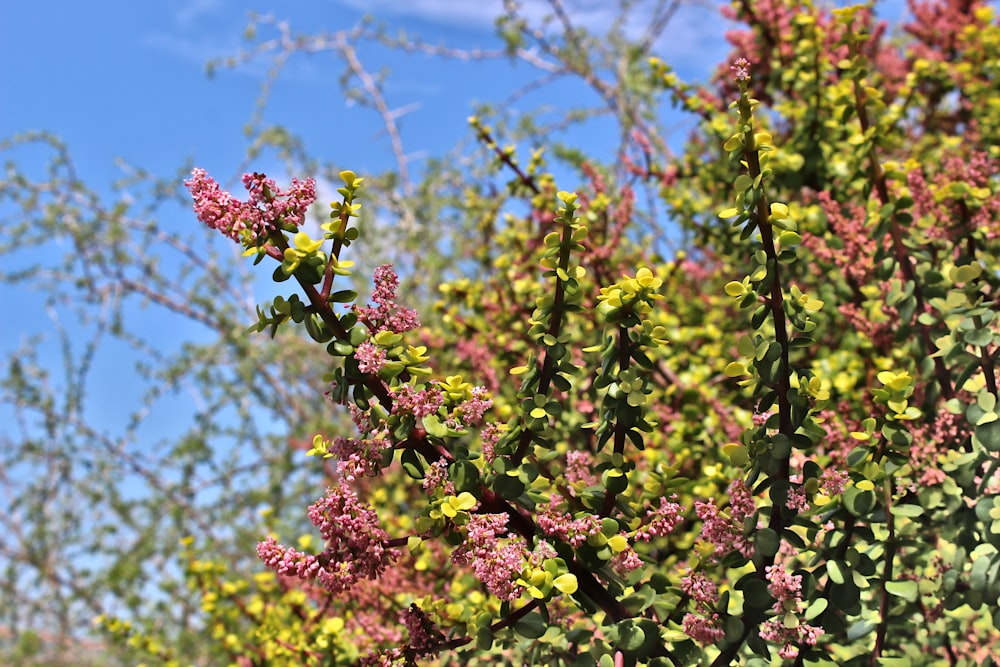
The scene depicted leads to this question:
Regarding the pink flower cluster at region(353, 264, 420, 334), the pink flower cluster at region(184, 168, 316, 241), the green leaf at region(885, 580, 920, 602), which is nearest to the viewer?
the pink flower cluster at region(184, 168, 316, 241)

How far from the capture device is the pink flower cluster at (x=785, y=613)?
4.22ft

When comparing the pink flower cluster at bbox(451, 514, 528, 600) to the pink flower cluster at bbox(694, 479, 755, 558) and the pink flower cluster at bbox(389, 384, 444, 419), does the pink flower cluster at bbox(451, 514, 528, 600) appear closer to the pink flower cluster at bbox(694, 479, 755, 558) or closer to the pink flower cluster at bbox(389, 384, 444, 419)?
the pink flower cluster at bbox(389, 384, 444, 419)

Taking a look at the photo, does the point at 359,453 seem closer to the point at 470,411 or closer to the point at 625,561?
the point at 470,411

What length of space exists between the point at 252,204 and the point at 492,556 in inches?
25.4

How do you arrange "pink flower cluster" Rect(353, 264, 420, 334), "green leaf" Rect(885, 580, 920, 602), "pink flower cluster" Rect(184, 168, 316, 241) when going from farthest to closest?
"green leaf" Rect(885, 580, 920, 602) < "pink flower cluster" Rect(353, 264, 420, 334) < "pink flower cluster" Rect(184, 168, 316, 241)

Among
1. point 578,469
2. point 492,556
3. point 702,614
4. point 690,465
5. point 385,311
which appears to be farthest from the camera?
point 690,465

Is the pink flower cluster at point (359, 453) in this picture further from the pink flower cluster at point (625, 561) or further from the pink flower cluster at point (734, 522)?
the pink flower cluster at point (734, 522)

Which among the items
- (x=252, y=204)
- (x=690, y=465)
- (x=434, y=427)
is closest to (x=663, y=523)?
(x=434, y=427)

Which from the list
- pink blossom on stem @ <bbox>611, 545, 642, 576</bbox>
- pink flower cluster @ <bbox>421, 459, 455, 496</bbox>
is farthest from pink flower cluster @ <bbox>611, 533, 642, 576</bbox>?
pink flower cluster @ <bbox>421, 459, 455, 496</bbox>

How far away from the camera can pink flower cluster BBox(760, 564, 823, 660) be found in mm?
1286

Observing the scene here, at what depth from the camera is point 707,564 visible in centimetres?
150

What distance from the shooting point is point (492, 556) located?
1.23 m

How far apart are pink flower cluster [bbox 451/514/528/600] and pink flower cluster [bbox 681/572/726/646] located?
0.32m

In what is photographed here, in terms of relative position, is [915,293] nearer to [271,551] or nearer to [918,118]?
[271,551]
